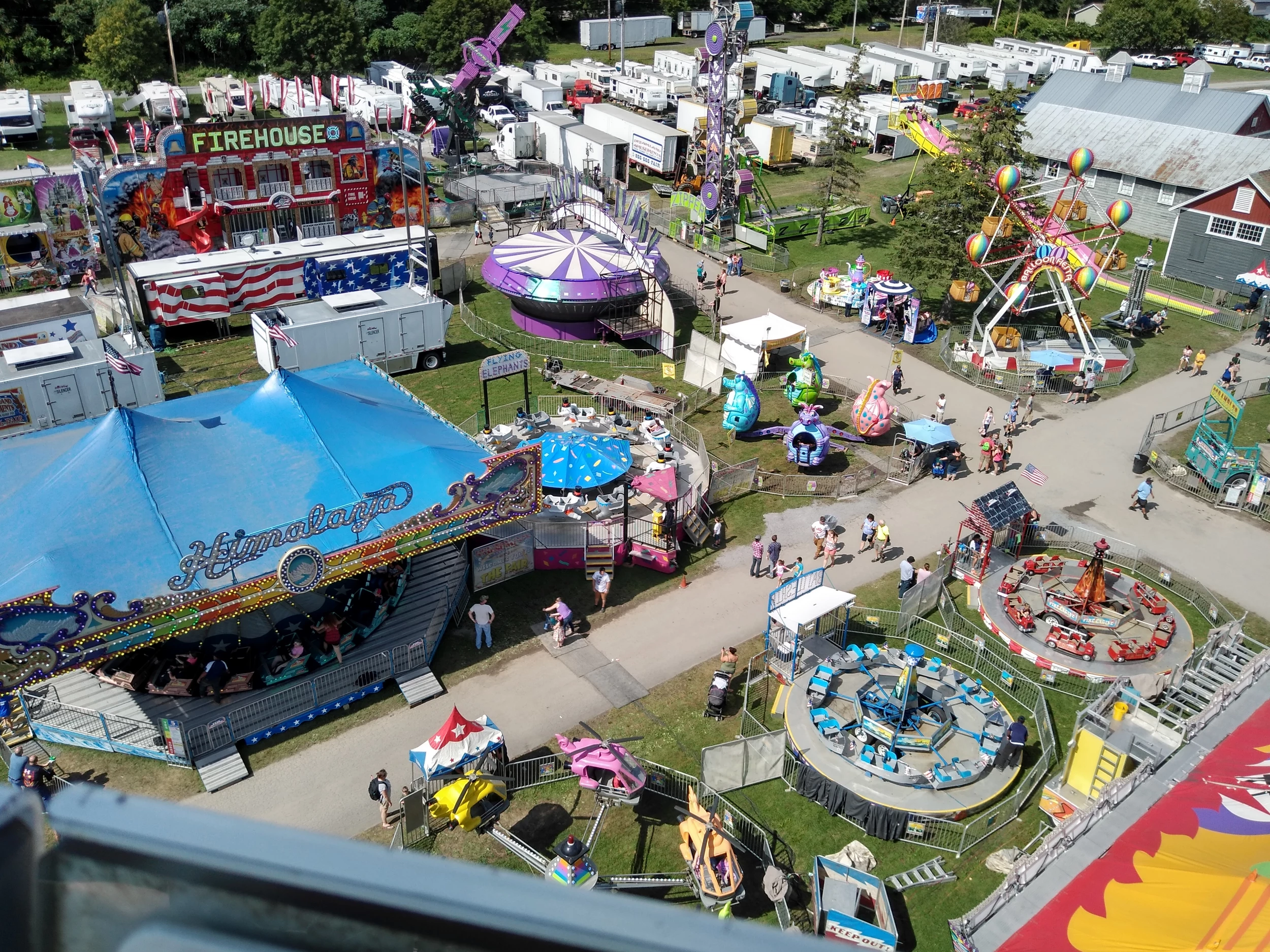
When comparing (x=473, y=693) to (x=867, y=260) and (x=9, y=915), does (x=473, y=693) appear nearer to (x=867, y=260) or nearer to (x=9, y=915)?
(x=9, y=915)

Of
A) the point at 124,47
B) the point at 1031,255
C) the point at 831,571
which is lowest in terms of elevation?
the point at 831,571

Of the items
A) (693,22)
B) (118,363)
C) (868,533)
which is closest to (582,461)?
(868,533)

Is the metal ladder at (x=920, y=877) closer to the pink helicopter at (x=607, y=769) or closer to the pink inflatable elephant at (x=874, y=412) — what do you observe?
the pink helicopter at (x=607, y=769)

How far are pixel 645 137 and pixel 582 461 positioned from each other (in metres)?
34.5

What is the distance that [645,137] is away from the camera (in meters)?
56.0

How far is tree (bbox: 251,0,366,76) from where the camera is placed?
7012 cm

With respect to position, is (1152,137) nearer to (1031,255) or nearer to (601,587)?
(1031,255)

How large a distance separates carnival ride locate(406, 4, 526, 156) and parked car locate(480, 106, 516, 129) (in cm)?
332

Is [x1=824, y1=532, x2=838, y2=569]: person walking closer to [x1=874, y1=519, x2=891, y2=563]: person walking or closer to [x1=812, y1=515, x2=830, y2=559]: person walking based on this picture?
[x1=812, y1=515, x2=830, y2=559]: person walking

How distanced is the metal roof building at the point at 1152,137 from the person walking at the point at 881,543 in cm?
2793

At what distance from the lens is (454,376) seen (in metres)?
35.9

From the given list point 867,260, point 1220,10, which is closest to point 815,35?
point 1220,10

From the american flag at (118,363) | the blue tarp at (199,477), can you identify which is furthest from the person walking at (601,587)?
the american flag at (118,363)

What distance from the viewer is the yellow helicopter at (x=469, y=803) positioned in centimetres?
1859
